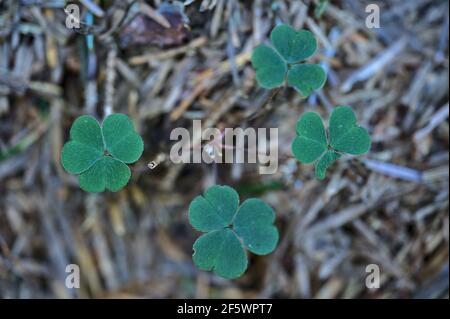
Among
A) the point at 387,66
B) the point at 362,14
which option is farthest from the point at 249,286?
the point at 362,14

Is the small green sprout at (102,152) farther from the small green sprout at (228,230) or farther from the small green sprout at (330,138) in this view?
the small green sprout at (330,138)

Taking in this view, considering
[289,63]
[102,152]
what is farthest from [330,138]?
[102,152]

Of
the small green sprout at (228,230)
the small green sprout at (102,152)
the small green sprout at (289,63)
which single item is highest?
the small green sprout at (289,63)

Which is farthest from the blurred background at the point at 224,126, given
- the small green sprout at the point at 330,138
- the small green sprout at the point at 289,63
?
the small green sprout at the point at 330,138

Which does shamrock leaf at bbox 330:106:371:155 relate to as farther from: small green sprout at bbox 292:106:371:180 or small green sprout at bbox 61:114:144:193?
small green sprout at bbox 61:114:144:193

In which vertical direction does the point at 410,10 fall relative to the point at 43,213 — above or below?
above

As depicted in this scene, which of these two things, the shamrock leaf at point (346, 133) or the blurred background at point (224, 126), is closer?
the shamrock leaf at point (346, 133)

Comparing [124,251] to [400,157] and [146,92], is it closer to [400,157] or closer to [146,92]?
[146,92]
